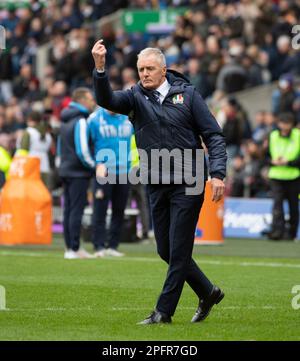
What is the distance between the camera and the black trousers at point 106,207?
17.6 meters

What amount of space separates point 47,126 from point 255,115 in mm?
8034

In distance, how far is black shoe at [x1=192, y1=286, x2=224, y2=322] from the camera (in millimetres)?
10648

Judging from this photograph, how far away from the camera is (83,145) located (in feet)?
56.7

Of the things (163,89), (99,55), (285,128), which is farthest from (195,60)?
(99,55)

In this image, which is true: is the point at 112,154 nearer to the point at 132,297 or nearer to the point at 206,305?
the point at 132,297

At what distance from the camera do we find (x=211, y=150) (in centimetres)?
1039

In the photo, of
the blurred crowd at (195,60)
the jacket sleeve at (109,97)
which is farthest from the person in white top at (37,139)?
the jacket sleeve at (109,97)

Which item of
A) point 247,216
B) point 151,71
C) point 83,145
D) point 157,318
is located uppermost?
point 151,71

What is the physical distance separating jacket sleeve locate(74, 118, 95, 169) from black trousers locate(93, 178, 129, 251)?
474 mm

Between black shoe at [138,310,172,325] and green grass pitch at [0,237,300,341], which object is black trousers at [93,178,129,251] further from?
black shoe at [138,310,172,325]

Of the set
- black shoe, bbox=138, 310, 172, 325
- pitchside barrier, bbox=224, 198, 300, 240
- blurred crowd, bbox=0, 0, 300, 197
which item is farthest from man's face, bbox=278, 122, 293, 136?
black shoe, bbox=138, 310, 172, 325

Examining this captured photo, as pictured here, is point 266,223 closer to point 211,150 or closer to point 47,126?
point 47,126

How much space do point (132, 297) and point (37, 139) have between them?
9.52m
